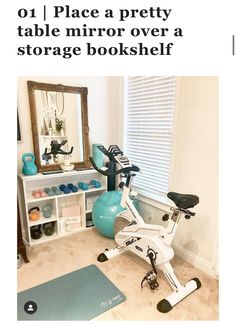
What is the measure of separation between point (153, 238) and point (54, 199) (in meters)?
1.36

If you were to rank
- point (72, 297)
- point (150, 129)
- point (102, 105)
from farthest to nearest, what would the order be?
point (102, 105), point (150, 129), point (72, 297)

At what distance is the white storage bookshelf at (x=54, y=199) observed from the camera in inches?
94.0

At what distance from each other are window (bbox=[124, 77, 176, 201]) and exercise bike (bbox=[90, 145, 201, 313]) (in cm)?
53

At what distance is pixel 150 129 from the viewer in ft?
8.32

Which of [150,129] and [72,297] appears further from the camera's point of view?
[150,129]

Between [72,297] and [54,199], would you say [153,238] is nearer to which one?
[72,297]

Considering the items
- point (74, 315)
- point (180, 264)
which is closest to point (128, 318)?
point (74, 315)

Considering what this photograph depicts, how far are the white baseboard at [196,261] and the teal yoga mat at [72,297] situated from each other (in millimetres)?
841

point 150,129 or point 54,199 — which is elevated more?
point 150,129

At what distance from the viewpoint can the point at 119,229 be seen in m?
2.27

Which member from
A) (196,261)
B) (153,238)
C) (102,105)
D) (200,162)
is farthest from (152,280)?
(102,105)

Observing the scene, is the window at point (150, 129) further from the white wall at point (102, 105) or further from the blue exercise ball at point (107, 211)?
the blue exercise ball at point (107, 211)
